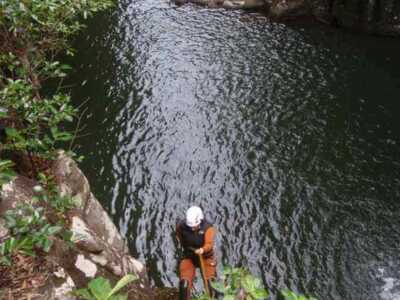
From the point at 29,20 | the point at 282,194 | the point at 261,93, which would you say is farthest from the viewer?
the point at 261,93

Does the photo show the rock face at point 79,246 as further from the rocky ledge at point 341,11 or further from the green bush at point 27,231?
the rocky ledge at point 341,11

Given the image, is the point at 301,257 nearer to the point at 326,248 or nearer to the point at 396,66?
the point at 326,248

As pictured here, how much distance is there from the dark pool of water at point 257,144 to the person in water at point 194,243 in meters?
1.59

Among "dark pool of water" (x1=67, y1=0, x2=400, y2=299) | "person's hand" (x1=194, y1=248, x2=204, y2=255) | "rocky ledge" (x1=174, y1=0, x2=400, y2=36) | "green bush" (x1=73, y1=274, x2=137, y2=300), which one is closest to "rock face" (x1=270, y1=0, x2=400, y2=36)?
"rocky ledge" (x1=174, y1=0, x2=400, y2=36)

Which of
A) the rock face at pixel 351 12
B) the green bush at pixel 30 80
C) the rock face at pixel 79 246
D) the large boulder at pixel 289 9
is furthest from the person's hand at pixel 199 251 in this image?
the large boulder at pixel 289 9

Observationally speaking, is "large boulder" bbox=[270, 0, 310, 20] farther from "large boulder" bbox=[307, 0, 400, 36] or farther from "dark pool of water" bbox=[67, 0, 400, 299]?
"dark pool of water" bbox=[67, 0, 400, 299]

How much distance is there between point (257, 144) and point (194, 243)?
946cm

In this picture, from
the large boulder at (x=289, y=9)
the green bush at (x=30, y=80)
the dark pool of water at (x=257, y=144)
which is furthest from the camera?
the large boulder at (x=289, y=9)

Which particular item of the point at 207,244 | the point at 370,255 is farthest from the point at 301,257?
the point at 207,244

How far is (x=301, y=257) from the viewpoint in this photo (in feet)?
48.0

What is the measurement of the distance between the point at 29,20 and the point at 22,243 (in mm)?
7090

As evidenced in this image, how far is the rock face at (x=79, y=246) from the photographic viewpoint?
755cm

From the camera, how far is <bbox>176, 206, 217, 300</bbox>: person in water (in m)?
11.4

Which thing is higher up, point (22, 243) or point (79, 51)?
point (22, 243)
